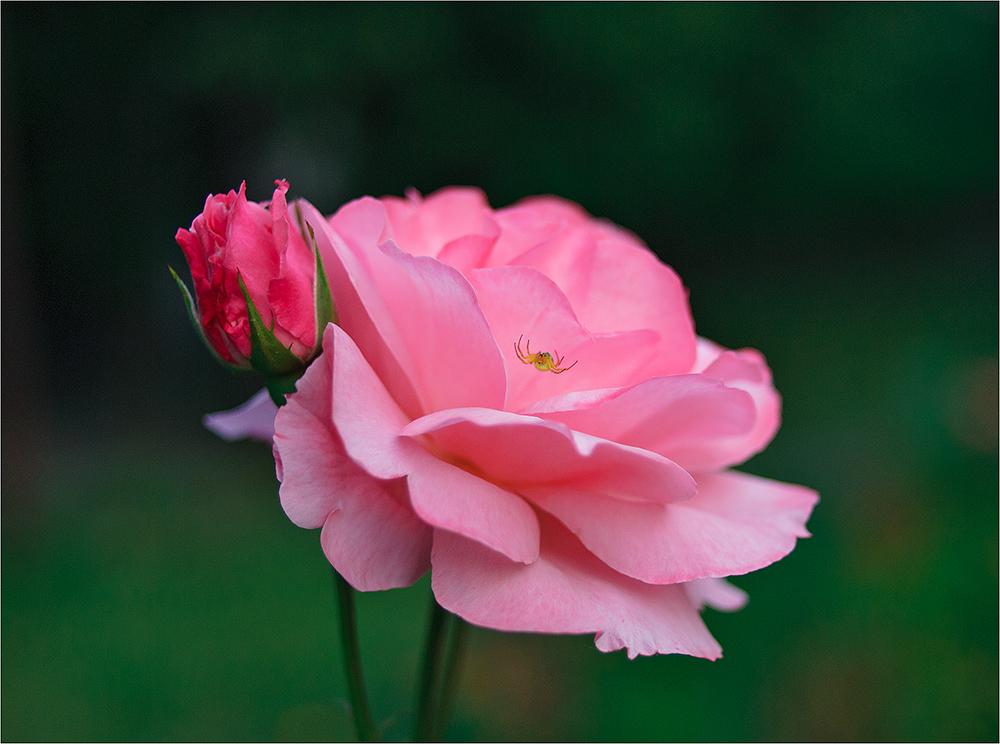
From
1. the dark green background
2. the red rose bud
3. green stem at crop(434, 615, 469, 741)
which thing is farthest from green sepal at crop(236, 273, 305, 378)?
the dark green background

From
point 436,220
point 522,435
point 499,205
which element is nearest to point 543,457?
point 522,435

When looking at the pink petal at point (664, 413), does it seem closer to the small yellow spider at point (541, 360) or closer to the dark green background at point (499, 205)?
the small yellow spider at point (541, 360)

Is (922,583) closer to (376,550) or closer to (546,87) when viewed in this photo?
(376,550)

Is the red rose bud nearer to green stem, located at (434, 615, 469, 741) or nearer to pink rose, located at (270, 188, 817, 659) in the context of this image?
pink rose, located at (270, 188, 817, 659)

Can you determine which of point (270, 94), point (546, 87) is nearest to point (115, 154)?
point (270, 94)

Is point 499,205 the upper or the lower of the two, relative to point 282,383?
lower

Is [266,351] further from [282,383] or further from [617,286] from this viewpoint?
[617,286]

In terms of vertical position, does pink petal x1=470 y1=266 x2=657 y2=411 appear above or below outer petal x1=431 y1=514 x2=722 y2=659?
above
